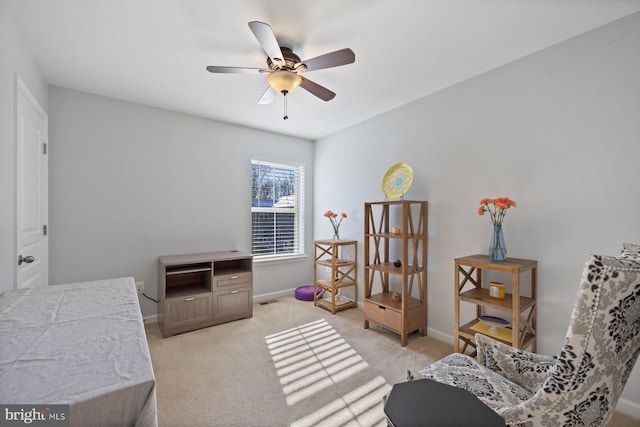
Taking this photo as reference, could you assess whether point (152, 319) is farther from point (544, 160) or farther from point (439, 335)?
point (544, 160)

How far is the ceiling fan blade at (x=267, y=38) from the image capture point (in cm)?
144

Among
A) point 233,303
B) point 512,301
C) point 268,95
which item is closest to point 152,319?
point 233,303

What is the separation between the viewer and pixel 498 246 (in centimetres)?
207

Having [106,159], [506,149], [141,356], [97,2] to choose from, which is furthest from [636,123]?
[106,159]

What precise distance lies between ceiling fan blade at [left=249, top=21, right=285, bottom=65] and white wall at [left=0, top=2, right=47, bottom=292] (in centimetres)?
150

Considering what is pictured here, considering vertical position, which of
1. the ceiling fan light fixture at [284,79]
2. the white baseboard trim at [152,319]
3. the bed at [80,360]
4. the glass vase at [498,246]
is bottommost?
the white baseboard trim at [152,319]

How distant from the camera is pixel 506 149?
223 centimetres

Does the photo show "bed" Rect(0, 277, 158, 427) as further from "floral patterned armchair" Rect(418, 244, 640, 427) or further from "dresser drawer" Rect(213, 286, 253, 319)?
"dresser drawer" Rect(213, 286, 253, 319)

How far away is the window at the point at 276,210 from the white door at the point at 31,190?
6.94ft

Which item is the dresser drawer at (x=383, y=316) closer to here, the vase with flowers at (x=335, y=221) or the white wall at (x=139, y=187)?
the vase with flowers at (x=335, y=221)

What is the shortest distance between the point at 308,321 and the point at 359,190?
1.79m

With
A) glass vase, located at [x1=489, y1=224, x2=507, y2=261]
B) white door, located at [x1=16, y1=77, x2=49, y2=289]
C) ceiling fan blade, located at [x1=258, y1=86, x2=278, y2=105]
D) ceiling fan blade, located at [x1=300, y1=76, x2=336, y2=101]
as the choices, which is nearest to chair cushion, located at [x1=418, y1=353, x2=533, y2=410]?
glass vase, located at [x1=489, y1=224, x2=507, y2=261]

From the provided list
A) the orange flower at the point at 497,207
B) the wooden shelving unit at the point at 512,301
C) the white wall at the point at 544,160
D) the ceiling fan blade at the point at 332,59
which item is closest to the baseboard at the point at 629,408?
the white wall at the point at 544,160

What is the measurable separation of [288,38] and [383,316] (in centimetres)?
264
